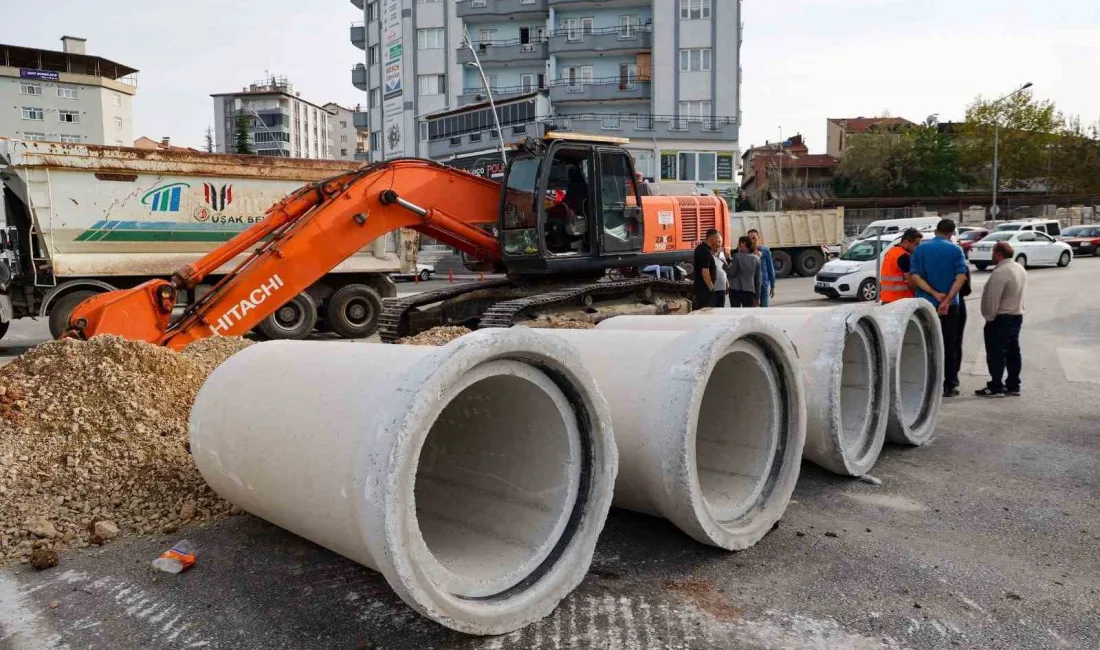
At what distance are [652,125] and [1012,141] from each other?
33.9m

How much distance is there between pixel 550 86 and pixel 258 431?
49.3 meters

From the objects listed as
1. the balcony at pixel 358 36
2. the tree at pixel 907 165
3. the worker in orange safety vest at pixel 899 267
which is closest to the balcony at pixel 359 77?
the balcony at pixel 358 36

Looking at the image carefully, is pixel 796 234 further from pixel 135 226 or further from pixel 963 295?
pixel 135 226

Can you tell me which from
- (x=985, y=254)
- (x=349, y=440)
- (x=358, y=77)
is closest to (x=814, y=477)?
(x=349, y=440)

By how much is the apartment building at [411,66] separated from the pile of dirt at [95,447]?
48.9 metres

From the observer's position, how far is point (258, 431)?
3.91 meters

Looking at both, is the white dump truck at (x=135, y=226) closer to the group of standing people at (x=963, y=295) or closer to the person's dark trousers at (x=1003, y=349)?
the group of standing people at (x=963, y=295)

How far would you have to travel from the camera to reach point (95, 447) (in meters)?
5.33

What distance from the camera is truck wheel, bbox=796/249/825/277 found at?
31297mm

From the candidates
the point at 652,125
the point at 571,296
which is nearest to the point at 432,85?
the point at 652,125

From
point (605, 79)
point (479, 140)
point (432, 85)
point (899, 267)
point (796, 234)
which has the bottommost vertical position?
point (899, 267)

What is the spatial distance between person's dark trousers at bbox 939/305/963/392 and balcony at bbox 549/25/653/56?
44212 mm

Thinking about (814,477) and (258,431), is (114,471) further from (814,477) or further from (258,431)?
(814,477)

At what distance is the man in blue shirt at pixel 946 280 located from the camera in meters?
8.51
